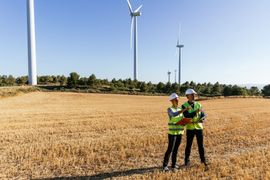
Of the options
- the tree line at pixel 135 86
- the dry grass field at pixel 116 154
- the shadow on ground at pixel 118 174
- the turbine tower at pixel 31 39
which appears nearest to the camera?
the shadow on ground at pixel 118 174

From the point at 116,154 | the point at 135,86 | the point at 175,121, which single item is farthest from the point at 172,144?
the point at 135,86

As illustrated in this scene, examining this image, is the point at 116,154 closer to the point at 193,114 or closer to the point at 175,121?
the point at 175,121

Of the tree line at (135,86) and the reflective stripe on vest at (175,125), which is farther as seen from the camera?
the tree line at (135,86)

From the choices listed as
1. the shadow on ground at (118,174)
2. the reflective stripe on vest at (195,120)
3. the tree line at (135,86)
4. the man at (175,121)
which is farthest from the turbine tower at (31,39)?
the reflective stripe on vest at (195,120)

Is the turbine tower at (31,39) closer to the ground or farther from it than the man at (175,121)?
farther from it

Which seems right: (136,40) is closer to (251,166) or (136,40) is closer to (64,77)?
(64,77)

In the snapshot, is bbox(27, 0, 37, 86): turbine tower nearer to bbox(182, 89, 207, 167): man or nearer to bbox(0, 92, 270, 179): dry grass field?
bbox(0, 92, 270, 179): dry grass field

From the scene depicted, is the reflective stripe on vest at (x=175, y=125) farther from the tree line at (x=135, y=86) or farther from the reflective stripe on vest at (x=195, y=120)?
the tree line at (x=135, y=86)

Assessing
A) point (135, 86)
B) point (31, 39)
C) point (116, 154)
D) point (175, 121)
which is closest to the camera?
point (175, 121)

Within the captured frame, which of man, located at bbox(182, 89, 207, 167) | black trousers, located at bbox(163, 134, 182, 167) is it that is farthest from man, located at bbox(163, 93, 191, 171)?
man, located at bbox(182, 89, 207, 167)

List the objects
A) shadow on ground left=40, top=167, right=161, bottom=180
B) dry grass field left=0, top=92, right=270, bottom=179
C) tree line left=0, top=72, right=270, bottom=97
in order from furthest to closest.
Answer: tree line left=0, top=72, right=270, bottom=97 → dry grass field left=0, top=92, right=270, bottom=179 → shadow on ground left=40, top=167, right=161, bottom=180

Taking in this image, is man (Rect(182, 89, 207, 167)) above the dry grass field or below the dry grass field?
above

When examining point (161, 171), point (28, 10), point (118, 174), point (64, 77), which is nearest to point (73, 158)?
point (118, 174)

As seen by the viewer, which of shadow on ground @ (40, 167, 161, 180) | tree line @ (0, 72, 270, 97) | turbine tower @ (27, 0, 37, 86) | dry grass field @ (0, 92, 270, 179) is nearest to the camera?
shadow on ground @ (40, 167, 161, 180)
